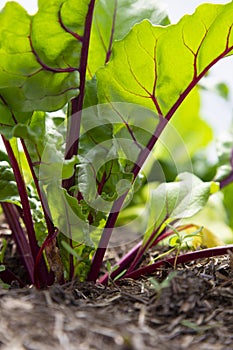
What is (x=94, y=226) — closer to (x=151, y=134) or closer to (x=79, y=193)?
(x=79, y=193)

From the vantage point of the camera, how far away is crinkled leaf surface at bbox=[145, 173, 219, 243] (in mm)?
1229

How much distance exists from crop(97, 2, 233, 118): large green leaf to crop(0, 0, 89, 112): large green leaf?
0.30ft

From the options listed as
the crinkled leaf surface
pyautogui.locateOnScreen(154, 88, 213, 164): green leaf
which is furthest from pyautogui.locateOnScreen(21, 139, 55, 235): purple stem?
pyautogui.locateOnScreen(154, 88, 213, 164): green leaf

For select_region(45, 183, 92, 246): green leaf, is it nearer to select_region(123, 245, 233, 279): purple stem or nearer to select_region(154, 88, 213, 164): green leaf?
select_region(123, 245, 233, 279): purple stem

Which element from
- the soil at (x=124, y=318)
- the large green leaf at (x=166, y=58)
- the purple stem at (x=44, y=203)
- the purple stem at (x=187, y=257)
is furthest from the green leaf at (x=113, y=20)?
the soil at (x=124, y=318)

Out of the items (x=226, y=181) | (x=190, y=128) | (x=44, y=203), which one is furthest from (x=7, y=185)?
(x=190, y=128)

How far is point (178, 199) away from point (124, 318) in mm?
542

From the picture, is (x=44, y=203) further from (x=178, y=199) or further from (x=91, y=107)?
(x=178, y=199)

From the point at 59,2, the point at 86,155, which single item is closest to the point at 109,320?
the point at 86,155

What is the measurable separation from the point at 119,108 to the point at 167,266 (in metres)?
0.41

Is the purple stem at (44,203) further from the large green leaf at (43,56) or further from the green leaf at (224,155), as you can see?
the green leaf at (224,155)

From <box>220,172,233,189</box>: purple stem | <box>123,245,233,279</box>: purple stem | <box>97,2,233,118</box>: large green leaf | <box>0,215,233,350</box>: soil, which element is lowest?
<box>123,245,233,279</box>: purple stem

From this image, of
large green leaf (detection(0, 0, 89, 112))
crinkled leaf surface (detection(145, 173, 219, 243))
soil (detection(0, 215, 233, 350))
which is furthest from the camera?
crinkled leaf surface (detection(145, 173, 219, 243))

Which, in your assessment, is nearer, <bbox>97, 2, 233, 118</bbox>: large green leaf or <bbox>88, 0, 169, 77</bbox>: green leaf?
<bbox>97, 2, 233, 118</bbox>: large green leaf
